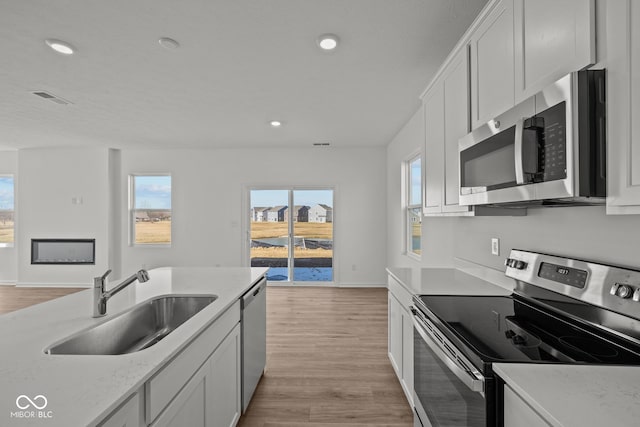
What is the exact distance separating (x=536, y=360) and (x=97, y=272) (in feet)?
22.8

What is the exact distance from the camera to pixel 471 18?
2.03m

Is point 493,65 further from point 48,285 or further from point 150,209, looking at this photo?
point 48,285

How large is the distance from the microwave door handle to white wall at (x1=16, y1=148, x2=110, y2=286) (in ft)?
22.0

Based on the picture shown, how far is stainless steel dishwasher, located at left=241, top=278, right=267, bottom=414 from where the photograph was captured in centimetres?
198

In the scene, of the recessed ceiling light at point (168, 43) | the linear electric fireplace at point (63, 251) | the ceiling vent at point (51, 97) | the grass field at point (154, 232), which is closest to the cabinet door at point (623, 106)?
the recessed ceiling light at point (168, 43)

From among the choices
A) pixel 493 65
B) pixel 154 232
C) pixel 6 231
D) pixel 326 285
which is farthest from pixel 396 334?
pixel 6 231

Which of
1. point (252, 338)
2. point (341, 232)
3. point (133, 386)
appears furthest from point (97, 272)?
point (133, 386)

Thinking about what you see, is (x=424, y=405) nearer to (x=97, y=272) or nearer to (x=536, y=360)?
(x=536, y=360)

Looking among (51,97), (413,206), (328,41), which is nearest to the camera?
(328,41)

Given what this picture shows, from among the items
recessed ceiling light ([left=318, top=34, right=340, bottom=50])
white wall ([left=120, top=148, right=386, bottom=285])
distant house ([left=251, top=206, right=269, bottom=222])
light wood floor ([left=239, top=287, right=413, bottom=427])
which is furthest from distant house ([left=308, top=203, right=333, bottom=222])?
recessed ceiling light ([left=318, top=34, right=340, bottom=50])

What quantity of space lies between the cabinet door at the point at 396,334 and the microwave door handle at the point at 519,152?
132cm

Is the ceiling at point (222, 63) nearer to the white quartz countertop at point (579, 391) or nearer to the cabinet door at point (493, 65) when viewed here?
the cabinet door at point (493, 65)

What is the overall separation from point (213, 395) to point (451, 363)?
3.57 feet

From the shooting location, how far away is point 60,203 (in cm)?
594
